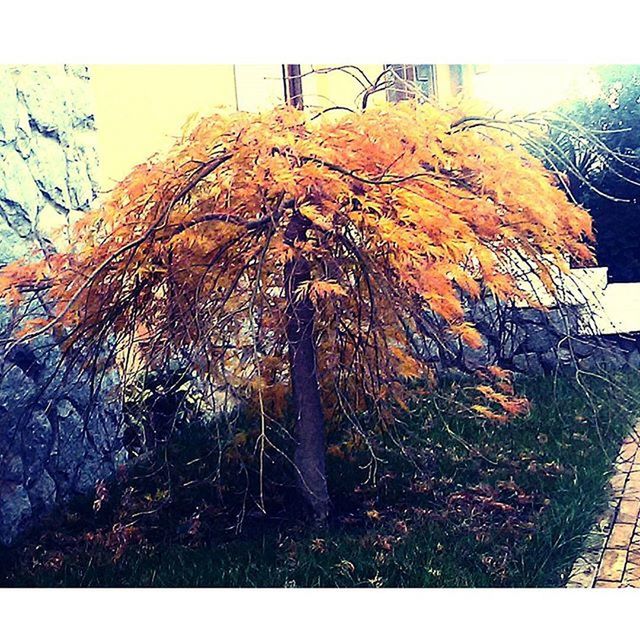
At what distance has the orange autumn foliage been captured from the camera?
8.38 feet

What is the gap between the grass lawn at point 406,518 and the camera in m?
2.60

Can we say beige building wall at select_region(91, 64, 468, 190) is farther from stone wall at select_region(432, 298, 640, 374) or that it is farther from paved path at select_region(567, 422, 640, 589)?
paved path at select_region(567, 422, 640, 589)

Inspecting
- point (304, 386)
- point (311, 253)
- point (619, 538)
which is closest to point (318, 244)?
point (311, 253)

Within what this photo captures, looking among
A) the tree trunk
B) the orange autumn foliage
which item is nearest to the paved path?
the orange autumn foliage

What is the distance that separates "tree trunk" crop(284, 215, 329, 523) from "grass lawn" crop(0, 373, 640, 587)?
0.18 feet

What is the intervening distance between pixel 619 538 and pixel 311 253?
1321 mm

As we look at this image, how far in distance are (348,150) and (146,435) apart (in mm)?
1113

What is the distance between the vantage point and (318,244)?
2.54 metres

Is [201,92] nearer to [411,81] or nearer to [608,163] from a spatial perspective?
[411,81]

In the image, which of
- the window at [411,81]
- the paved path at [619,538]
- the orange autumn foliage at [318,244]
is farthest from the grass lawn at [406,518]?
the window at [411,81]

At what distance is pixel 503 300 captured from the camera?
2598mm
